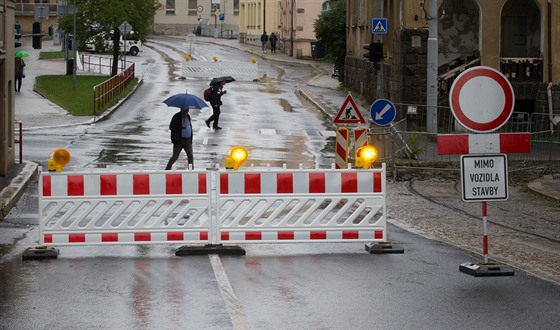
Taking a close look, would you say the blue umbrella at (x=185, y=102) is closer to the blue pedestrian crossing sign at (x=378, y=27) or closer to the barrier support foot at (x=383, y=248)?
the barrier support foot at (x=383, y=248)

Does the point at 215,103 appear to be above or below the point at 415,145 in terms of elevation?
above

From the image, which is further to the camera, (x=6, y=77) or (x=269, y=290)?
(x=6, y=77)

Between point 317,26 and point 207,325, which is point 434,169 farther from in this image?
point 317,26

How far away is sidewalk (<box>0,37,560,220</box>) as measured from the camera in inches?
897

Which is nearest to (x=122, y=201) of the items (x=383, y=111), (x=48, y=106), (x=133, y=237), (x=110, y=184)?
(x=110, y=184)

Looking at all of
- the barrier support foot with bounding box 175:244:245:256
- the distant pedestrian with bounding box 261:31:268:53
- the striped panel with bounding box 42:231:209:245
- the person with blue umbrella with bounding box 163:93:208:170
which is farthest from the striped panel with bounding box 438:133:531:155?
the distant pedestrian with bounding box 261:31:268:53

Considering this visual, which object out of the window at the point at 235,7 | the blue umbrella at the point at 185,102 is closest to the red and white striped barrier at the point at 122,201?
the blue umbrella at the point at 185,102

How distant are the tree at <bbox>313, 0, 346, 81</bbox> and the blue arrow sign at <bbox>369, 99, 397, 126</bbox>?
110 ft

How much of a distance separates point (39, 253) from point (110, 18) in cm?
4349

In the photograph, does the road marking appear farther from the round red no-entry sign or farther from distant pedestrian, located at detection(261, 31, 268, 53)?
distant pedestrian, located at detection(261, 31, 268, 53)

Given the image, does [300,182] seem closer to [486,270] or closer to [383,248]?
[383,248]

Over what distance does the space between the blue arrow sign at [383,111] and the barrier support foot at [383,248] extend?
1181 centimetres

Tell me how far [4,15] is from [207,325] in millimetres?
15575

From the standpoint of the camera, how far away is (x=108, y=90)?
45375 mm
